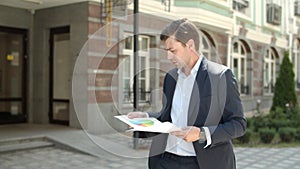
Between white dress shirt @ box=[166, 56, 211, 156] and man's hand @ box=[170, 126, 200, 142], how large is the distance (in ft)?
0.61

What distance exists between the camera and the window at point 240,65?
14133 mm

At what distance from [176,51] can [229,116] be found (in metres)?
0.40

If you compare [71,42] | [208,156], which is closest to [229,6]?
[71,42]

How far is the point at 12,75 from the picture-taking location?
346 inches

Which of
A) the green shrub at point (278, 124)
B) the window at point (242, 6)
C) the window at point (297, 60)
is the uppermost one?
the window at point (242, 6)

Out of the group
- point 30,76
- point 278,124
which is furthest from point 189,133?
point 30,76

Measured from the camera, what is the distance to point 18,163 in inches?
212

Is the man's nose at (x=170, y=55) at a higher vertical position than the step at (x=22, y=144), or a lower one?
higher

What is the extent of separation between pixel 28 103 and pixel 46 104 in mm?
490

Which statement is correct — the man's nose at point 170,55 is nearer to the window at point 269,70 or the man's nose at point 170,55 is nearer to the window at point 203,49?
the window at point 203,49

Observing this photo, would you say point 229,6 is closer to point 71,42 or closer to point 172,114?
point 71,42

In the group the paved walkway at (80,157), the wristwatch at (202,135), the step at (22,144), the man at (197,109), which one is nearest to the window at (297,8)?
the paved walkway at (80,157)

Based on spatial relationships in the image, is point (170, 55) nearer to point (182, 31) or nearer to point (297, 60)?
point (182, 31)

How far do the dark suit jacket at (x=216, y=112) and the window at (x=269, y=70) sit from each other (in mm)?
15387
